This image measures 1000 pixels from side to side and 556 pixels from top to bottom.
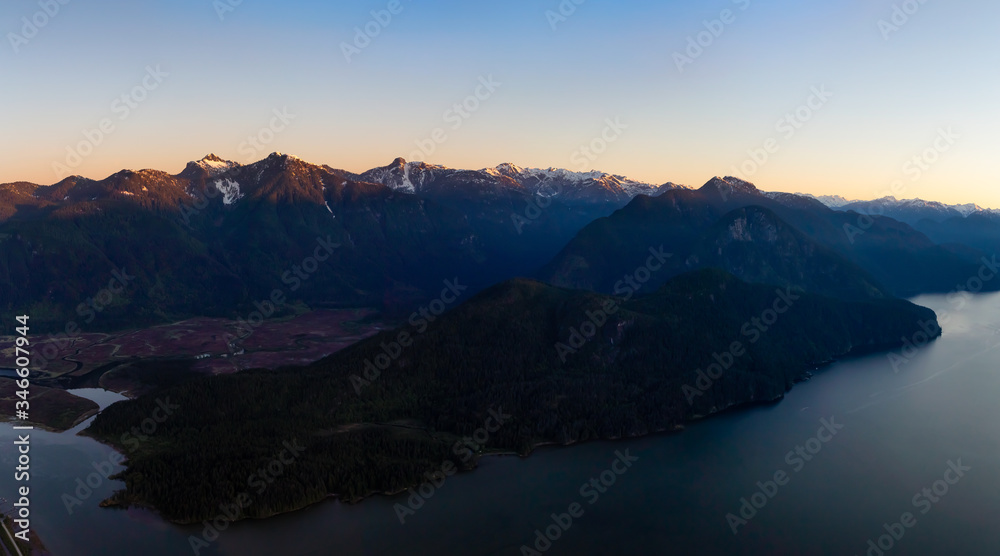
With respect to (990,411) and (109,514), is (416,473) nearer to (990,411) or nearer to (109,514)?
(109,514)

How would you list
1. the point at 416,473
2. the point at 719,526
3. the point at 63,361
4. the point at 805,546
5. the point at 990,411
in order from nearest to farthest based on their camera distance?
the point at 805,546 < the point at 719,526 < the point at 416,473 < the point at 990,411 < the point at 63,361

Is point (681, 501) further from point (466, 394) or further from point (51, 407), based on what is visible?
point (51, 407)

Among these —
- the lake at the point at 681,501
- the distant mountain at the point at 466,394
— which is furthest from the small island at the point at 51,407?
the distant mountain at the point at 466,394

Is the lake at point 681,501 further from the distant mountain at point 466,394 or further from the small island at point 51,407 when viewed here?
the small island at point 51,407

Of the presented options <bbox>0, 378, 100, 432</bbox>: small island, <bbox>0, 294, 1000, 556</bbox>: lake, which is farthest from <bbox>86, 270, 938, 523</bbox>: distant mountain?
<bbox>0, 378, 100, 432</bbox>: small island

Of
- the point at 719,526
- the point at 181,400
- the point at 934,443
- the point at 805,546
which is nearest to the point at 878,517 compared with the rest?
the point at 805,546

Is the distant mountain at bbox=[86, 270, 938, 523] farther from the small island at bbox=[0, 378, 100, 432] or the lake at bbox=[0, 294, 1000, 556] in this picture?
the small island at bbox=[0, 378, 100, 432]
